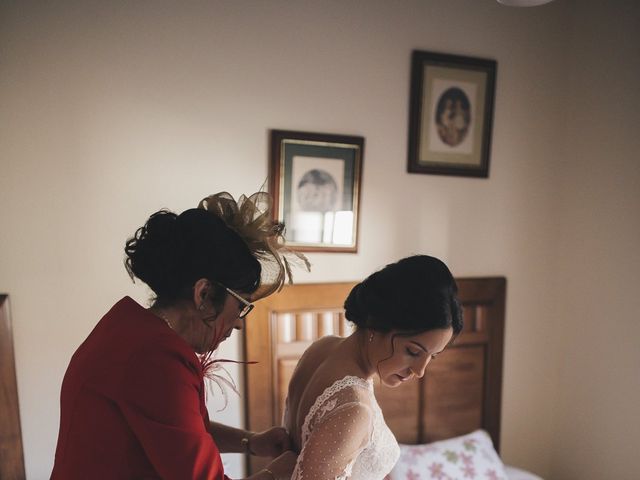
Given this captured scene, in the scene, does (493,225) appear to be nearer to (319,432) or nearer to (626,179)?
(626,179)

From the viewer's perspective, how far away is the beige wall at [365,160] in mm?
1620

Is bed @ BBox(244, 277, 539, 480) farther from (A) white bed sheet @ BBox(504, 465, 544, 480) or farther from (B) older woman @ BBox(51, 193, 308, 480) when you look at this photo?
(B) older woman @ BBox(51, 193, 308, 480)

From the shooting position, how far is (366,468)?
44.4 inches

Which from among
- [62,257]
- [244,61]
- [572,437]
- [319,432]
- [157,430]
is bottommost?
[572,437]

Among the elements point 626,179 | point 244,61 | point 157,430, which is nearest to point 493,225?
point 626,179

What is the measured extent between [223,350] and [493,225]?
1405 millimetres

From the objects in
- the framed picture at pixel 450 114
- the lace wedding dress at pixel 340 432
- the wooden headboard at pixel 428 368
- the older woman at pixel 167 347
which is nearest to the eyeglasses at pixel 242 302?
the older woman at pixel 167 347

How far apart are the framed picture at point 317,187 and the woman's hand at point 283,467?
3.11ft

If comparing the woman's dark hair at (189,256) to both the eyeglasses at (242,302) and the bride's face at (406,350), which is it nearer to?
the eyeglasses at (242,302)

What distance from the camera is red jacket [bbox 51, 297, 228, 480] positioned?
2.56 ft

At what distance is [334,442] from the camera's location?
0.97 m

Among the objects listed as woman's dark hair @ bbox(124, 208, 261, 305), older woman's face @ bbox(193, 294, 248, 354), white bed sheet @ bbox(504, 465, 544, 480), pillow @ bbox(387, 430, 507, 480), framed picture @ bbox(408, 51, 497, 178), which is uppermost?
framed picture @ bbox(408, 51, 497, 178)

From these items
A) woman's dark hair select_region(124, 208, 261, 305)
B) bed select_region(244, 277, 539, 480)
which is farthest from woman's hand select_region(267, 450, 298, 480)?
bed select_region(244, 277, 539, 480)

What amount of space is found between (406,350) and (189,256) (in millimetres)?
579
